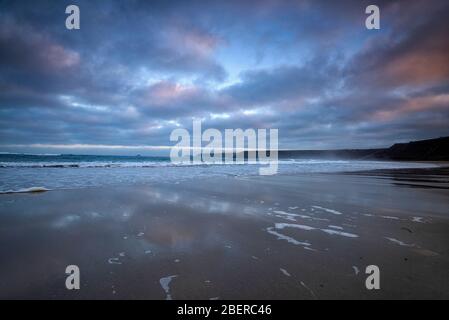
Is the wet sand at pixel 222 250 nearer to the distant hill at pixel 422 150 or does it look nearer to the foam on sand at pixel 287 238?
the foam on sand at pixel 287 238

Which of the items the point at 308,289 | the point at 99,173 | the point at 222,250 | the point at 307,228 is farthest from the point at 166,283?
the point at 99,173

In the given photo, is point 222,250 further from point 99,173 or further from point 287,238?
Result: point 99,173

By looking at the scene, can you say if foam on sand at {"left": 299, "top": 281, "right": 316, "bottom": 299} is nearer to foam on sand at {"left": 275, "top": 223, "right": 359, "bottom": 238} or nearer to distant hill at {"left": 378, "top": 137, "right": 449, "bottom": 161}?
foam on sand at {"left": 275, "top": 223, "right": 359, "bottom": 238}

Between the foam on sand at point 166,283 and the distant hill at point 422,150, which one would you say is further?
the distant hill at point 422,150

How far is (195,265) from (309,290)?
1206mm

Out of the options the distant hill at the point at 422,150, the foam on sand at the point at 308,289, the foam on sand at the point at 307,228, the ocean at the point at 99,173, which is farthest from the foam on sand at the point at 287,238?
the distant hill at the point at 422,150

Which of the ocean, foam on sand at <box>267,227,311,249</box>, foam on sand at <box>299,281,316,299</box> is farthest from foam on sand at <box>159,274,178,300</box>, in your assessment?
the ocean

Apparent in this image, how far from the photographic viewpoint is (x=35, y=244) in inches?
121

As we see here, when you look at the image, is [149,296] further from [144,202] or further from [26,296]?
[144,202]

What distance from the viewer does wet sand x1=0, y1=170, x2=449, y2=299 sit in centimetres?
205

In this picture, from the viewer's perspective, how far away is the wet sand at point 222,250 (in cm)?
205

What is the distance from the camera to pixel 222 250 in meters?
2.92


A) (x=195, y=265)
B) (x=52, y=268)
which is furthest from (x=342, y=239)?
(x=52, y=268)
